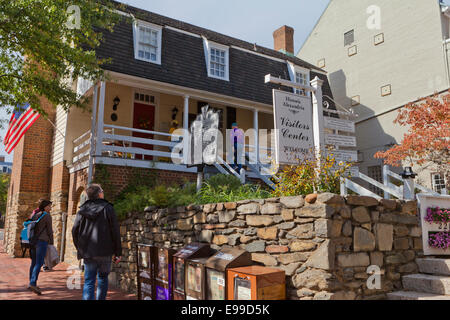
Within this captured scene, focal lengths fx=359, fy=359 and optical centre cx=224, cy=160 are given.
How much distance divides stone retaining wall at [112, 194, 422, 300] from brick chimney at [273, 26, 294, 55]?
50.6 ft

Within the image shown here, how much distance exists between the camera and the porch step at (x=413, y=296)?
4.00 metres

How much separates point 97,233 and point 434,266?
4.33 meters

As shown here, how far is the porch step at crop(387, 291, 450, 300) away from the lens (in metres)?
4.00

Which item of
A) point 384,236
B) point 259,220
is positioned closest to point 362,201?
point 384,236

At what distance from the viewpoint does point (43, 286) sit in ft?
23.0

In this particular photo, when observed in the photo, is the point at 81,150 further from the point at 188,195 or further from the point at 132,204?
the point at 188,195

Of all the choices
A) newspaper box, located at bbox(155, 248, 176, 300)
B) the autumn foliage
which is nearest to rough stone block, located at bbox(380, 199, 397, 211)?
newspaper box, located at bbox(155, 248, 176, 300)

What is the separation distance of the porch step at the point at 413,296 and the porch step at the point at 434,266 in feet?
1.58

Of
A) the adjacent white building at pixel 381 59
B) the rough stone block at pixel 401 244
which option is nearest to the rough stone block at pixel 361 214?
the rough stone block at pixel 401 244

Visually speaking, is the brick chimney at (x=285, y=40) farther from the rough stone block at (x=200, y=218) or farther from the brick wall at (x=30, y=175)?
the rough stone block at (x=200, y=218)

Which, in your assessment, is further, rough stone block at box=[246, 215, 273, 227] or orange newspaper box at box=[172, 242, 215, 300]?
orange newspaper box at box=[172, 242, 215, 300]

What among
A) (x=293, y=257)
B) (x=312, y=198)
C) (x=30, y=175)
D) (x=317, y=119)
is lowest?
(x=293, y=257)

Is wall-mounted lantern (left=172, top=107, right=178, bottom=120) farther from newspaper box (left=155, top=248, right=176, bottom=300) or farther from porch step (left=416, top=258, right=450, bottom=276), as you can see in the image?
porch step (left=416, top=258, right=450, bottom=276)
